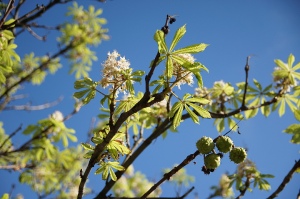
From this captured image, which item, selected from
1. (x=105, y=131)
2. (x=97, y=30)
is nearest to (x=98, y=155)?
(x=105, y=131)

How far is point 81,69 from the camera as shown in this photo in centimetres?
604

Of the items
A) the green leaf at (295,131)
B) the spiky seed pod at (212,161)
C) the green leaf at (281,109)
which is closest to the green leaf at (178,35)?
the spiky seed pod at (212,161)

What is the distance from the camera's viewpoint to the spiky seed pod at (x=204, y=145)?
1.54 metres

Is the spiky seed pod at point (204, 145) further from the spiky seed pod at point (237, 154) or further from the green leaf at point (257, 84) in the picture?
the green leaf at point (257, 84)

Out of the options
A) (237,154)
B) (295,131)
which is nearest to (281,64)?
(295,131)

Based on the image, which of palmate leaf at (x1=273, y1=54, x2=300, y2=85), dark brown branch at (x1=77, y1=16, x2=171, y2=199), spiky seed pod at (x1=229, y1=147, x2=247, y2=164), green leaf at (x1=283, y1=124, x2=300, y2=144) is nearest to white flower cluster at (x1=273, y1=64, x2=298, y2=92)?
palmate leaf at (x1=273, y1=54, x2=300, y2=85)

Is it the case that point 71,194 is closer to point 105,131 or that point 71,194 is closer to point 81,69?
point 81,69

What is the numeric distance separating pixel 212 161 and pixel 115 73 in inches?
34.2

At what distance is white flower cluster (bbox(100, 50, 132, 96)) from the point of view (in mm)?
1788

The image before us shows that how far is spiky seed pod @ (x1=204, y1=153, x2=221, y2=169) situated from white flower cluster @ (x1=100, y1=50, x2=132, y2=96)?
2.40 feet

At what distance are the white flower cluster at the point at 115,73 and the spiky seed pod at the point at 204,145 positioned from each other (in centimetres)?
64

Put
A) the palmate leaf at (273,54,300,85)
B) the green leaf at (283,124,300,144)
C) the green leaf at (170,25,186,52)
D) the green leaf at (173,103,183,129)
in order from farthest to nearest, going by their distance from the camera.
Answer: the palmate leaf at (273,54,300,85) < the green leaf at (283,124,300,144) < the green leaf at (173,103,183,129) < the green leaf at (170,25,186,52)

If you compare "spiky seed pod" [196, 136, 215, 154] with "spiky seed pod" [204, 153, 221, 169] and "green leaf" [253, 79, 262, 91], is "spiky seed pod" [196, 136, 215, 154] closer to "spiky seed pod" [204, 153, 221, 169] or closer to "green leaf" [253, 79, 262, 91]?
"spiky seed pod" [204, 153, 221, 169]

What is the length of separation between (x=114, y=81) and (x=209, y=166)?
836 millimetres
